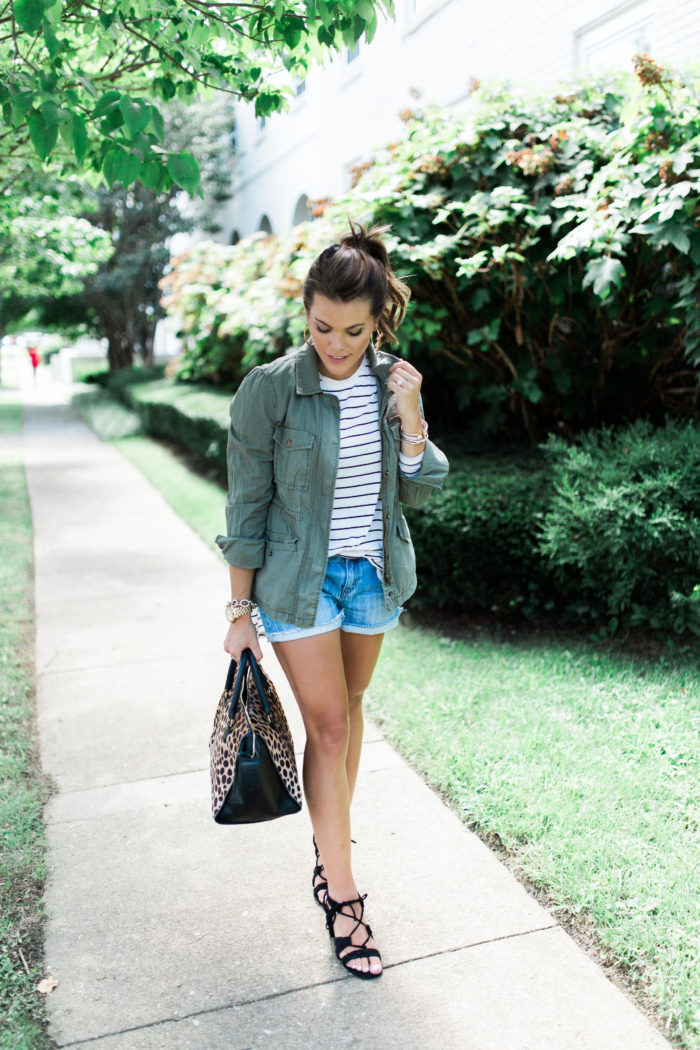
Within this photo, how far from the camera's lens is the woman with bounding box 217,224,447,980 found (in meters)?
2.33

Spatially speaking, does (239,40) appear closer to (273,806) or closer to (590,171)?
(590,171)

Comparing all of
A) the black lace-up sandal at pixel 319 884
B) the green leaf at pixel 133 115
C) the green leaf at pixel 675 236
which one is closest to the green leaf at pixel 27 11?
the green leaf at pixel 133 115

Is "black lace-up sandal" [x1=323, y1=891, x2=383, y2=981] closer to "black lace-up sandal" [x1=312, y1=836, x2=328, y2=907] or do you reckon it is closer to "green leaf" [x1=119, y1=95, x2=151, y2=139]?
"black lace-up sandal" [x1=312, y1=836, x2=328, y2=907]

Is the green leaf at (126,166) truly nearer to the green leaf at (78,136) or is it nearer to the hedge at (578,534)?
the green leaf at (78,136)

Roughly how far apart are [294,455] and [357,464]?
180 mm

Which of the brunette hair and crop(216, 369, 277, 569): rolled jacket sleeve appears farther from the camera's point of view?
crop(216, 369, 277, 569): rolled jacket sleeve

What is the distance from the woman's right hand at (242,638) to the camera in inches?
A: 95.3

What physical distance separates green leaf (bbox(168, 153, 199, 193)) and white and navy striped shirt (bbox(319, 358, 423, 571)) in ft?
3.51

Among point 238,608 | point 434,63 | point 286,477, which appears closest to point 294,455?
point 286,477

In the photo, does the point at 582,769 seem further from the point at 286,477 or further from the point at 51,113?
the point at 51,113

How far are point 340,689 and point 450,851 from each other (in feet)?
3.28

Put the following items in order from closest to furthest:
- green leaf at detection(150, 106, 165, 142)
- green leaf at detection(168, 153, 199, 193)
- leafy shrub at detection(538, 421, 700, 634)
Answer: green leaf at detection(150, 106, 165, 142) → green leaf at detection(168, 153, 199, 193) → leafy shrub at detection(538, 421, 700, 634)

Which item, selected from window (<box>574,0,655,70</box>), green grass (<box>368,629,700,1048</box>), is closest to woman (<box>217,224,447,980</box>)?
green grass (<box>368,629,700,1048</box>)

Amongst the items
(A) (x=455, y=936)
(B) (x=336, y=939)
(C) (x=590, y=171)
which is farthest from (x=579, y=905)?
(C) (x=590, y=171)
